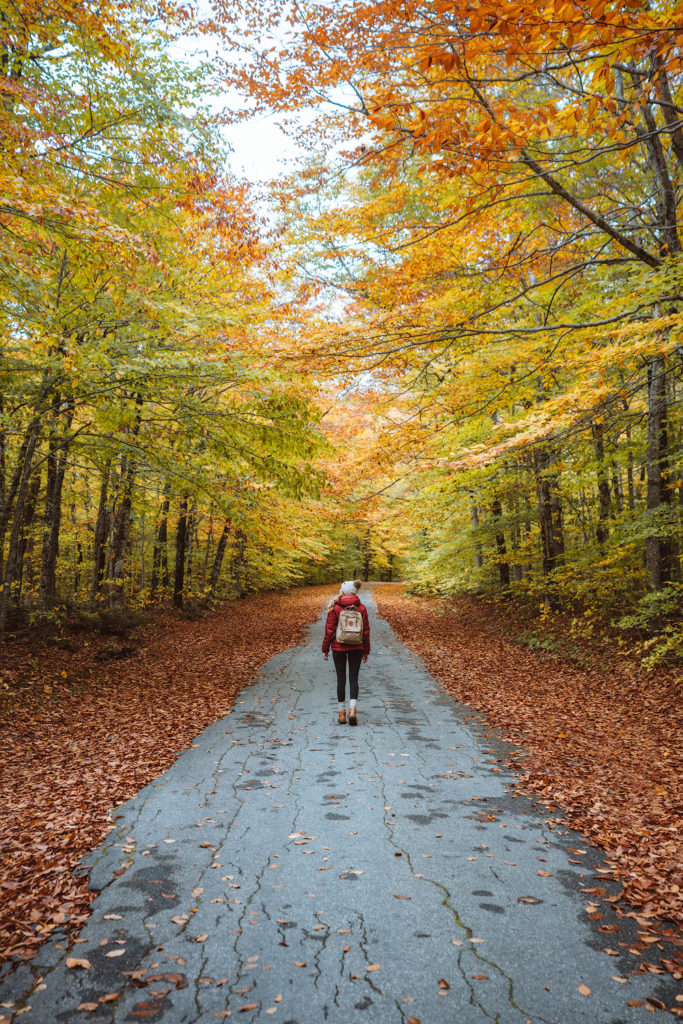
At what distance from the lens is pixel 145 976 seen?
263 cm

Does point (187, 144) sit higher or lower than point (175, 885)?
higher

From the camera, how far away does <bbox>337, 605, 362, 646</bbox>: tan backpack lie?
728cm

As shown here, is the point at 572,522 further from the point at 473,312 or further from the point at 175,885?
the point at 175,885

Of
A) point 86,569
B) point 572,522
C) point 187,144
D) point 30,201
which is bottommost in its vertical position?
point 86,569

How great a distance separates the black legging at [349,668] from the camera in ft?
23.6

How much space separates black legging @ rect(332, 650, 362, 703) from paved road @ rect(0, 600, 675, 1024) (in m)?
1.57

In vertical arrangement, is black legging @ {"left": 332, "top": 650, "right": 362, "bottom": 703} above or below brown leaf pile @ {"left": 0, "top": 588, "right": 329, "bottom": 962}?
above

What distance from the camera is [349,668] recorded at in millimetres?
7184

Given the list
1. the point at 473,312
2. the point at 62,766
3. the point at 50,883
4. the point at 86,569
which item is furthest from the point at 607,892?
the point at 86,569

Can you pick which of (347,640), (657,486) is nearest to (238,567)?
(347,640)

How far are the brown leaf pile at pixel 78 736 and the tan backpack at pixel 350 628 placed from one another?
89.0 inches

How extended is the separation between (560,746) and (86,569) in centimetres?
2132

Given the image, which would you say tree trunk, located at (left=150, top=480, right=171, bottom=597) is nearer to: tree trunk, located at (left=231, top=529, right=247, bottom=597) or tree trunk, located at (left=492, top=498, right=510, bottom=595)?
tree trunk, located at (left=231, top=529, right=247, bottom=597)

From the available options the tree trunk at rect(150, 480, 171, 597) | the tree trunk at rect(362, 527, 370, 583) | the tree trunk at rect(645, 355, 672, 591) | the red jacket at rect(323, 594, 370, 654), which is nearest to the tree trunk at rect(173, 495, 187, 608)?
the tree trunk at rect(150, 480, 171, 597)
